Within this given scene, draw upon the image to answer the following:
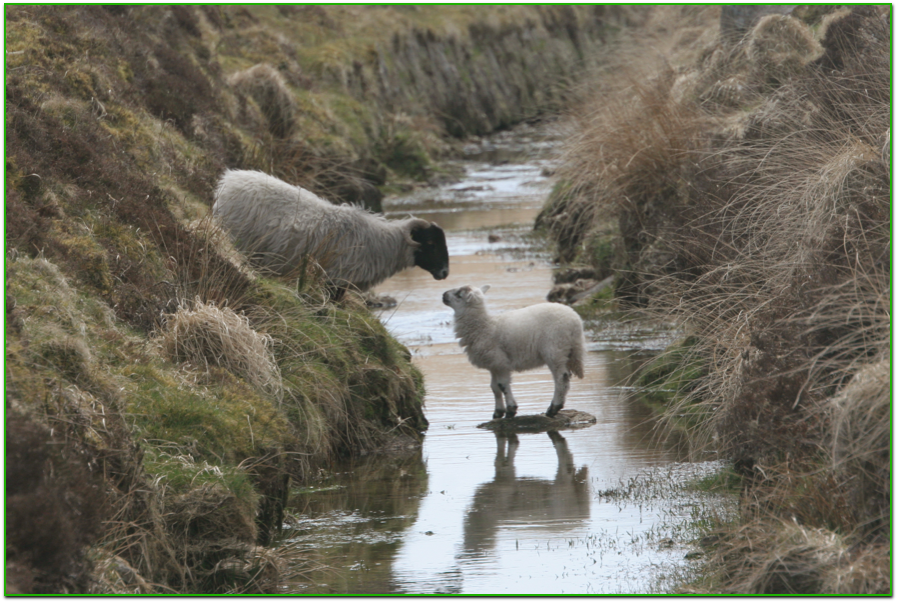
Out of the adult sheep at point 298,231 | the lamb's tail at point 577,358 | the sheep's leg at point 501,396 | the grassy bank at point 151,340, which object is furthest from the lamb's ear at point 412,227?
the lamb's tail at point 577,358

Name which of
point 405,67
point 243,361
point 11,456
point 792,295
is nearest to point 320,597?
point 11,456

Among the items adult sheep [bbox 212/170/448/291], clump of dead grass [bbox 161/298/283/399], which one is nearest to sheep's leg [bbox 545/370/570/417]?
adult sheep [bbox 212/170/448/291]

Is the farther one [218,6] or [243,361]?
[218,6]

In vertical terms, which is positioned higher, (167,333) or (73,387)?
(73,387)

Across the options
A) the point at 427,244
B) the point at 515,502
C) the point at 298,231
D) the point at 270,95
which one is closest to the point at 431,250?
the point at 427,244

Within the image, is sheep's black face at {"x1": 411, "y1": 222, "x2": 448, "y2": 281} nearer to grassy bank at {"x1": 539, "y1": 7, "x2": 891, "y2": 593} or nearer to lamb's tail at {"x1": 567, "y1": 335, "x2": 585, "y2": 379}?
grassy bank at {"x1": 539, "y1": 7, "x2": 891, "y2": 593}

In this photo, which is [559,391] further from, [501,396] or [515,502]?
[515,502]

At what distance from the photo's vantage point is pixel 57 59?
38.5 ft

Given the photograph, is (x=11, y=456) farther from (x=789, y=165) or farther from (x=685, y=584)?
(x=789, y=165)

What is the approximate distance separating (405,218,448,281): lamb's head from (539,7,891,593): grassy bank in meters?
2.21

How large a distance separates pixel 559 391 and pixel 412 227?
3.12 meters

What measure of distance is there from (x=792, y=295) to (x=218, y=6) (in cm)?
2055

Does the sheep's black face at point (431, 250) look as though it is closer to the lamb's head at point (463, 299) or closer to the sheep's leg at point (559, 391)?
the lamb's head at point (463, 299)

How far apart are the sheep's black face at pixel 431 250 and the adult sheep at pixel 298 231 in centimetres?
40
